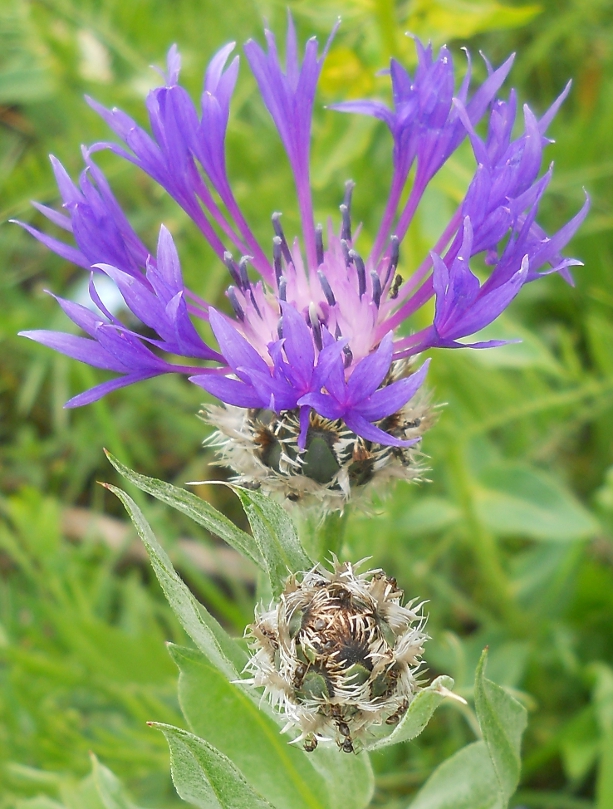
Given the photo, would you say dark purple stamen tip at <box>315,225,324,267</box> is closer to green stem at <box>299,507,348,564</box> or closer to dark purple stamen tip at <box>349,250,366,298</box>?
dark purple stamen tip at <box>349,250,366,298</box>

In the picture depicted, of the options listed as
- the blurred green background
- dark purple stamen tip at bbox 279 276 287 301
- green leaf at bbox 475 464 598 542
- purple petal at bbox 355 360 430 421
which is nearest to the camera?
purple petal at bbox 355 360 430 421

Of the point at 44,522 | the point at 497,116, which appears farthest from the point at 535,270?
the point at 44,522

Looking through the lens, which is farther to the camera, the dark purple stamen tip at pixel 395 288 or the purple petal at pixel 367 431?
the dark purple stamen tip at pixel 395 288

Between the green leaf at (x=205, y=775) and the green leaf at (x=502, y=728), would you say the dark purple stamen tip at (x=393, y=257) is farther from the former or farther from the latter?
the green leaf at (x=205, y=775)

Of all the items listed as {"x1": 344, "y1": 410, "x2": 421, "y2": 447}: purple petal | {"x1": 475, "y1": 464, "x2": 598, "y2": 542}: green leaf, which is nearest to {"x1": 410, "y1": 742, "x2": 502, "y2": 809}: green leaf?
{"x1": 344, "y1": 410, "x2": 421, "y2": 447}: purple petal

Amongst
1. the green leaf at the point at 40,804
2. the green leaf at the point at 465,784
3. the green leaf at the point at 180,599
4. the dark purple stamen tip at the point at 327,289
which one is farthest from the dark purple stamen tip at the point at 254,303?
the green leaf at the point at 40,804
